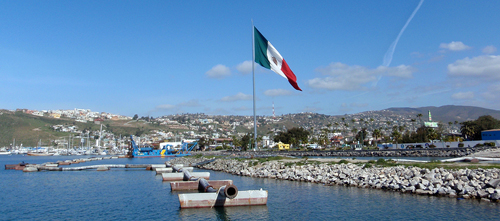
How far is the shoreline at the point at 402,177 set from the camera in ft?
60.4

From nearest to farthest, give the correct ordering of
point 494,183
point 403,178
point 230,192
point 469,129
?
1. point 230,192
2. point 494,183
3. point 403,178
4. point 469,129

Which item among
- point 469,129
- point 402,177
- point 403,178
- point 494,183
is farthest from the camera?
point 469,129

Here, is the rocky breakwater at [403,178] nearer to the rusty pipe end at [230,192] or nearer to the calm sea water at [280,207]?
the calm sea water at [280,207]

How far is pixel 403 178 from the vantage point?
2244 cm

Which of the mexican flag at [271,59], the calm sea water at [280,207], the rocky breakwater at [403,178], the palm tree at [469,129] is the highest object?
the mexican flag at [271,59]

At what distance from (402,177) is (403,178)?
271 mm

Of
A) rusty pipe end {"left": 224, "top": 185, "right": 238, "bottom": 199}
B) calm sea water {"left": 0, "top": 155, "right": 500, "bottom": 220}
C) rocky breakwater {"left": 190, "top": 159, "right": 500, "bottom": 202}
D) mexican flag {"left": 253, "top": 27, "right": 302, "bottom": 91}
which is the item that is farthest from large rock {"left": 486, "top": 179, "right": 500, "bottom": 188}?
rusty pipe end {"left": 224, "top": 185, "right": 238, "bottom": 199}

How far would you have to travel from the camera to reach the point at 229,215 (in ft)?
52.6

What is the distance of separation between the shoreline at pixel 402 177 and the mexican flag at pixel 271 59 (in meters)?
7.73

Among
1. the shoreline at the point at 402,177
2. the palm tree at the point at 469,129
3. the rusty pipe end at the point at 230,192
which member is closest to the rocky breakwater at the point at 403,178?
the shoreline at the point at 402,177

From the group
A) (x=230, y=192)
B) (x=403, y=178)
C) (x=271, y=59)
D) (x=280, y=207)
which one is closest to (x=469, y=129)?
(x=403, y=178)

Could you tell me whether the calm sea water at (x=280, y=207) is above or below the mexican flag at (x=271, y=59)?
below

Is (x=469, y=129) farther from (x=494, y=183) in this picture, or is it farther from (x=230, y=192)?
(x=230, y=192)

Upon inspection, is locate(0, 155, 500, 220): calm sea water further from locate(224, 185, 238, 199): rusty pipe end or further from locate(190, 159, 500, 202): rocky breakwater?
locate(190, 159, 500, 202): rocky breakwater
